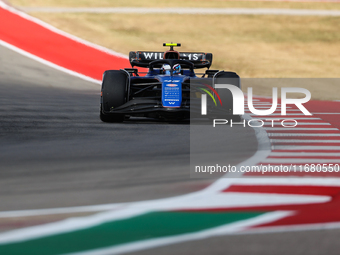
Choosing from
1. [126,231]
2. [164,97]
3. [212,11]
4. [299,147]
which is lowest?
[126,231]

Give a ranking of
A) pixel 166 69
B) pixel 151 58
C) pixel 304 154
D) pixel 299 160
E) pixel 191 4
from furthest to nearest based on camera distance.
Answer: pixel 191 4 → pixel 151 58 → pixel 166 69 → pixel 304 154 → pixel 299 160

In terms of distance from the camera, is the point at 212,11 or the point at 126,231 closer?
the point at 126,231

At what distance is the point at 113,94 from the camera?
10.2 m

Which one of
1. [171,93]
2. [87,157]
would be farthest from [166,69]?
[87,157]

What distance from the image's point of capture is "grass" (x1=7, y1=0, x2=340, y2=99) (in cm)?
2626

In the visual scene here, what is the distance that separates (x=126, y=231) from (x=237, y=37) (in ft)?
94.6

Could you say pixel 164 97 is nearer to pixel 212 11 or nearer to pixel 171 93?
pixel 171 93

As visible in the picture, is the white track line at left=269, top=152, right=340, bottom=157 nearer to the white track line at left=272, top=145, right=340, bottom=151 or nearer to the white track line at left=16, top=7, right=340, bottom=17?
the white track line at left=272, top=145, right=340, bottom=151

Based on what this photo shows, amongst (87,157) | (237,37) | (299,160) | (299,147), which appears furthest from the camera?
(237,37)

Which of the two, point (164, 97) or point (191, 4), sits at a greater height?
point (191, 4)

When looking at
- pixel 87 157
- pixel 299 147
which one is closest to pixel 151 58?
pixel 299 147

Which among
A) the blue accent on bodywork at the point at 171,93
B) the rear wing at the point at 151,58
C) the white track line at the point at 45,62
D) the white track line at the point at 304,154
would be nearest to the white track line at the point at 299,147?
the white track line at the point at 304,154

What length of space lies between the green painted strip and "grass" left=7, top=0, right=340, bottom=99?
20.5 metres

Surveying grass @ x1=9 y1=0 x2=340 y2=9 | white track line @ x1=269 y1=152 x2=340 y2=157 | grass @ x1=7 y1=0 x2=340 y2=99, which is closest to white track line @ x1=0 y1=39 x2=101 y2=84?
grass @ x1=7 y1=0 x2=340 y2=99
